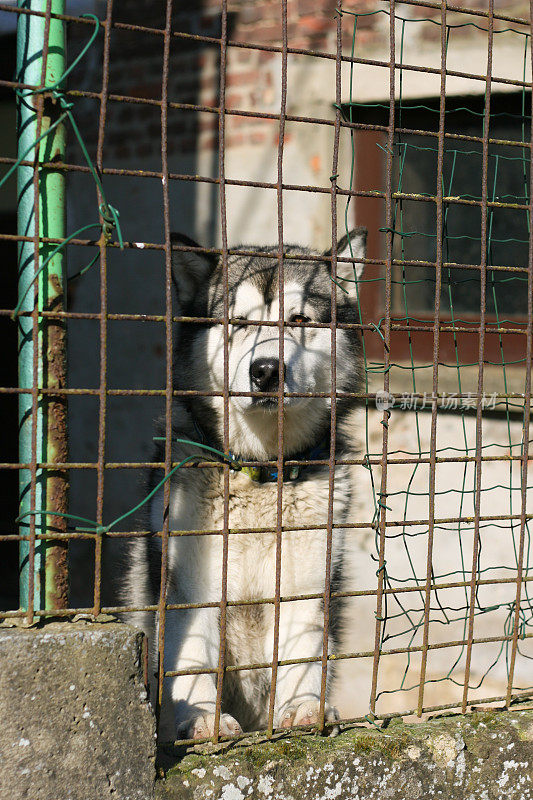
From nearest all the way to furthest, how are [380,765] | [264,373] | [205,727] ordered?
[380,765] < [205,727] < [264,373]

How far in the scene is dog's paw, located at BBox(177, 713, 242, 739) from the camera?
6.93 feet

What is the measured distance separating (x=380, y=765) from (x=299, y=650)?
664mm

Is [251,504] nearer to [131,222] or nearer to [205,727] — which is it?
[205,727]

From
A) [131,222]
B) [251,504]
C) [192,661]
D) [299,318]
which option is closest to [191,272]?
[299,318]

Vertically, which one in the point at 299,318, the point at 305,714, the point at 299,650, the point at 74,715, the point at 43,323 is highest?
the point at 299,318

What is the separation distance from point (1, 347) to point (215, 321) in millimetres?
5008

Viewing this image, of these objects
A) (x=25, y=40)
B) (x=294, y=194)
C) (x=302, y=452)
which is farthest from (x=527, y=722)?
(x=294, y=194)

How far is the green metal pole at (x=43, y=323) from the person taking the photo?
175 centimetres

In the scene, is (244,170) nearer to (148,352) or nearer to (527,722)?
(148,352)

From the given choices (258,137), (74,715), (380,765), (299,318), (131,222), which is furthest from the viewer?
(131,222)

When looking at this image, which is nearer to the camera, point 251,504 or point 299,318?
point 251,504

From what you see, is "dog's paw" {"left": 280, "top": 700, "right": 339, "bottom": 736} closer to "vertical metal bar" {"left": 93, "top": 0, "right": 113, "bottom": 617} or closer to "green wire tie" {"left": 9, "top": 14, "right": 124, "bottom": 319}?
"vertical metal bar" {"left": 93, "top": 0, "right": 113, "bottom": 617}

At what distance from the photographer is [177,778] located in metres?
1.80

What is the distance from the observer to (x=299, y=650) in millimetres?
2607
